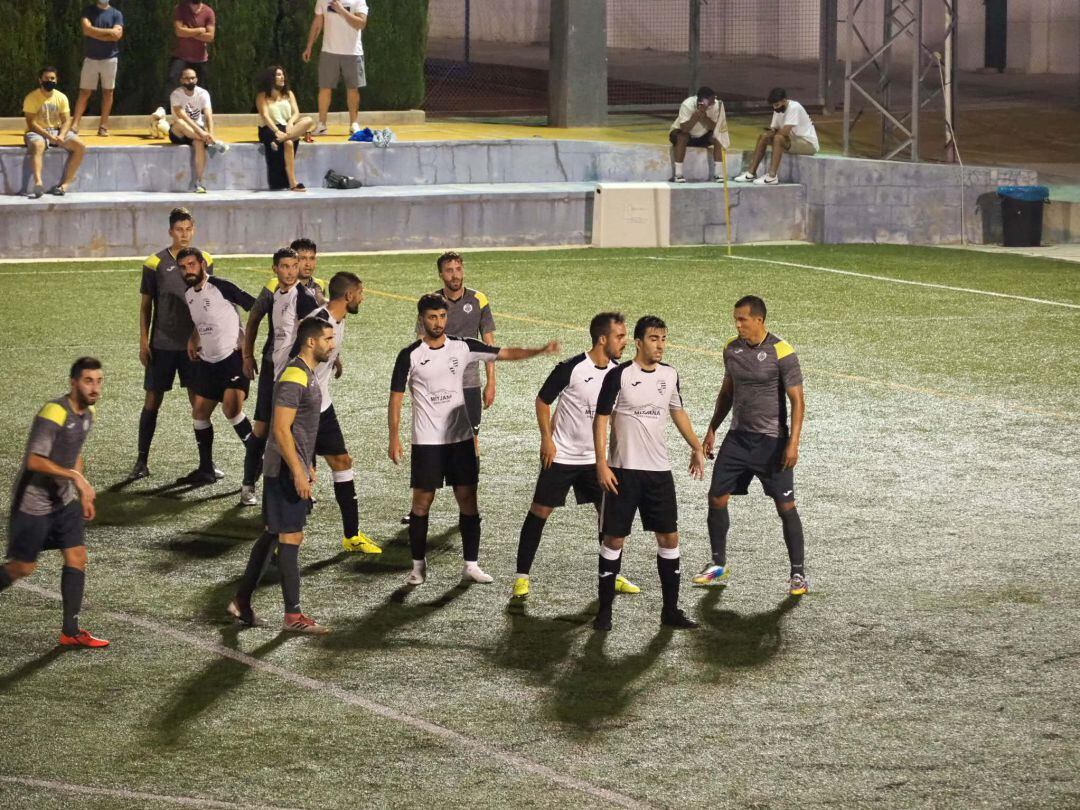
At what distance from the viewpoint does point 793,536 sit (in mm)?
10547

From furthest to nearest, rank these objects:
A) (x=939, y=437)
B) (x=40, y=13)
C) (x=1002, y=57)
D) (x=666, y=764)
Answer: (x=1002, y=57) < (x=40, y=13) < (x=939, y=437) < (x=666, y=764)

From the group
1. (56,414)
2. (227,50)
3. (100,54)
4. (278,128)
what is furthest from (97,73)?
(56,414)

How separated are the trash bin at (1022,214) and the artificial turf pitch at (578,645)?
12375 mm

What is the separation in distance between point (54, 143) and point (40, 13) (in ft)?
18.0

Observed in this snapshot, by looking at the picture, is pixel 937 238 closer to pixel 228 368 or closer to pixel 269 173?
pixel 269 173

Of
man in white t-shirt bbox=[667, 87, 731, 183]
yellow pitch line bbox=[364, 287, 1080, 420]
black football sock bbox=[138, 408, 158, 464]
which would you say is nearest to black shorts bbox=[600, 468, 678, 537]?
black football sock bbox=[138, 408, 158, 464]

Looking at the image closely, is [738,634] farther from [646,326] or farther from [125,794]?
[125,794]

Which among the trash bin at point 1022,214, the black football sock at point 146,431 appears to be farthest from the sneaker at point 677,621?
the trash bin at point 1022,214

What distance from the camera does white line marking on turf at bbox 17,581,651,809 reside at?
768cm

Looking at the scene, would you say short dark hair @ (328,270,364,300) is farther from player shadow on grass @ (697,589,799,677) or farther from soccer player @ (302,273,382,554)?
player shadow on grass @ (697,589,799,677)

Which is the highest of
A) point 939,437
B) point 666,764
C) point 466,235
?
point 466,235

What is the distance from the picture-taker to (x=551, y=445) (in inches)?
396

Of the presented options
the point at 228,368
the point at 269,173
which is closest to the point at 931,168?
the point at 269,173

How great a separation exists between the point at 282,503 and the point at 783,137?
21.5 meters
